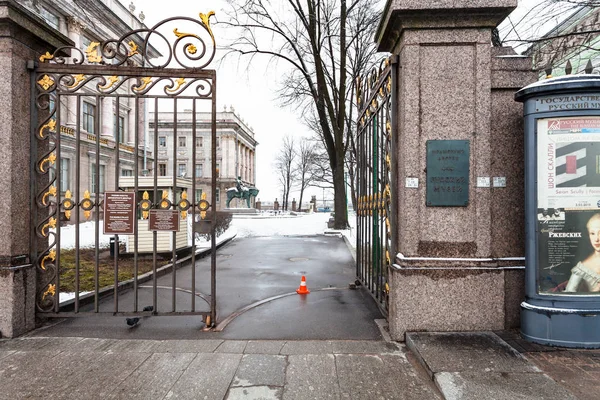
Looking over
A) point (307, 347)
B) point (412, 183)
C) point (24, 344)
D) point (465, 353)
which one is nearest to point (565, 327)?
point (465, 353)

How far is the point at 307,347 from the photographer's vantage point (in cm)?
453

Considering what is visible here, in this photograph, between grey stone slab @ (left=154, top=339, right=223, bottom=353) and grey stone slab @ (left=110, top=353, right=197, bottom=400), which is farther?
grey stone slab @ (left=154, top=339, right=223, bottom=353)

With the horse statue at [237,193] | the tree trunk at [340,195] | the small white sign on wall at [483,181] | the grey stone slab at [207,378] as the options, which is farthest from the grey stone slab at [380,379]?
the horse statue at [237,193]

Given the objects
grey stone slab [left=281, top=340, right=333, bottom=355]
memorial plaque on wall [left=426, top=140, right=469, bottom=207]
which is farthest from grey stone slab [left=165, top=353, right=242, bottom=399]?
memorial plaque on wall [left=426, top=140, right=469, bottom=207]

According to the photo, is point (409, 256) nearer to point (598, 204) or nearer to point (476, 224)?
point (476, 224)

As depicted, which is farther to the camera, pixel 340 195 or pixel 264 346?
pixel 340 195

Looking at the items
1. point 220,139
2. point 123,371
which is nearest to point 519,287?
point 123,371

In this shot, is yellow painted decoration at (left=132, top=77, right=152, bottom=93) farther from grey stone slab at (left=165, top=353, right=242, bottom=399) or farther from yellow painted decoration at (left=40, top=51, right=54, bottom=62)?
grey stone slab at (left=165, top=353, right=242, bottom=399)

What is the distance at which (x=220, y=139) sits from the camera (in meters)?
68.8

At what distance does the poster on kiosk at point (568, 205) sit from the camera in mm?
4297

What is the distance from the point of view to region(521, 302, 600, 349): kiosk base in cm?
423

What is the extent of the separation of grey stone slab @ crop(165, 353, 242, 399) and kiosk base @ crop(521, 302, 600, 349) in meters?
3.35

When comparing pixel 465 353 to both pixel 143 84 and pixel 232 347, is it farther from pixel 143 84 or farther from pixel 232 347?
pixel 143 84

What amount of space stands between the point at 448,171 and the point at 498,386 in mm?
2413
